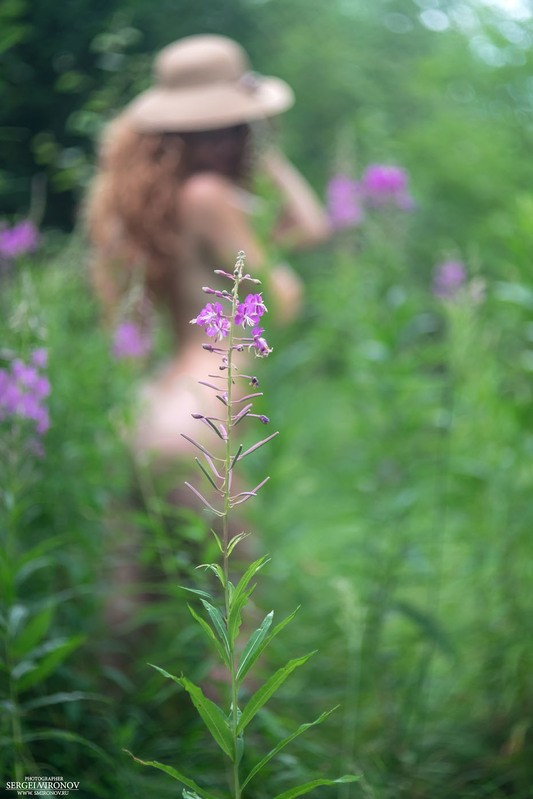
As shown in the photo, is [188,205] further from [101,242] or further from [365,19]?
[365,19]

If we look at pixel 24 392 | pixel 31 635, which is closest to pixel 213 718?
pixel 31 635

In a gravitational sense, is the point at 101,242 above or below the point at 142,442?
above

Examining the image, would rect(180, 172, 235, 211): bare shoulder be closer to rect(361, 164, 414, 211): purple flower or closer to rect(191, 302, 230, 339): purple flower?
rect(361, 164, 414, 211): purple flower

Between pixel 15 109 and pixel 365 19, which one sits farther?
pixel 365 19

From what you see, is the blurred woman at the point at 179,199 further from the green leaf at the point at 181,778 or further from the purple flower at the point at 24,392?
the green leaf at the point at 181,778

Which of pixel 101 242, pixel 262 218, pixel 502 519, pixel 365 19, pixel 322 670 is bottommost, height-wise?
pixel 322 670

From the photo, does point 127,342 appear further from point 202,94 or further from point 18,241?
point 202,94

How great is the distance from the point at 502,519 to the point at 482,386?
407 millimetres

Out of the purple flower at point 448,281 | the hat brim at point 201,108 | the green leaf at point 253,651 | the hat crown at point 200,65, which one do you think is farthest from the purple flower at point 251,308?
the hat crown at point 200,65

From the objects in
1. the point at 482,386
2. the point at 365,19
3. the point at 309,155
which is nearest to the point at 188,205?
the point at 482,386

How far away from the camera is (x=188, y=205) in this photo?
3.24m

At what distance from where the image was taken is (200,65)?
11.3ft

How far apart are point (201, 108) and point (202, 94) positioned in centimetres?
10

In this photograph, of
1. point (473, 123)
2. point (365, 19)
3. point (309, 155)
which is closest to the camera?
point (473, 123)
